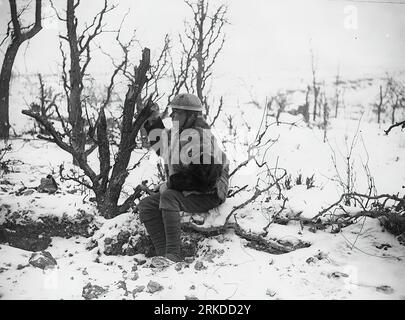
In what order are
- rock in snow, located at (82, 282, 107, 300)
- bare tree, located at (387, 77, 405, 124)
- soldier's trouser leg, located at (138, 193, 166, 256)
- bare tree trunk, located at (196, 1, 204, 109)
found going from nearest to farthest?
1. rock in snow, located at (82, 282, 107, 300)
2. soldier's trouser leg, located at (138, 193, 166, 256)
3. bare tree trunk, located at (196, 1, 204, 109)
4. bare tree, located at (387, 77, 405, 124)

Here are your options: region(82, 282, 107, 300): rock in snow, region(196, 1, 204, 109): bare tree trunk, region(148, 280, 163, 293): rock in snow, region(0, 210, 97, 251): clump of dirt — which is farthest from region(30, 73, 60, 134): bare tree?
region(196, 1, 204, 109): bare tree trunk

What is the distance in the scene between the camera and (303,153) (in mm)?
9422

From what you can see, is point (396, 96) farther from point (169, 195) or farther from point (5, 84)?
point (5, 84)

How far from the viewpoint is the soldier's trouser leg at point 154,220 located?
10.1ft

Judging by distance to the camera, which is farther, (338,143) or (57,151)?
(338,143)

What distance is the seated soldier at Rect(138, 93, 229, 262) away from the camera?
2.93 metres

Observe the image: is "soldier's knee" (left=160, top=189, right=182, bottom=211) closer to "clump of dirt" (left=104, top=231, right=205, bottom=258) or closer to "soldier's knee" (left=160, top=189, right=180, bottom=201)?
"soldier's knee" (left=160, top=189, right=180, bottom=201)

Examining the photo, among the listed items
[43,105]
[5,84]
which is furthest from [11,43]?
[43,105]

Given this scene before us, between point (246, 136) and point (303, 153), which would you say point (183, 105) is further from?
point (246, 136)

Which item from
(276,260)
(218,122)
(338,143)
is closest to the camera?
(276,260)

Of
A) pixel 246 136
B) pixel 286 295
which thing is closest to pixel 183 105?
pixel 286 295

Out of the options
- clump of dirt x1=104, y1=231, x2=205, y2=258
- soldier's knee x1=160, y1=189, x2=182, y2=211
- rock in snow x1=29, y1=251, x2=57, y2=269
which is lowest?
clump of dirt x1=104, y1=231, x2=205, y2=258

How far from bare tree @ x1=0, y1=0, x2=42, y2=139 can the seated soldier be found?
8490mm
